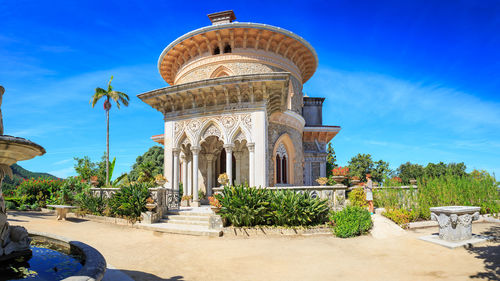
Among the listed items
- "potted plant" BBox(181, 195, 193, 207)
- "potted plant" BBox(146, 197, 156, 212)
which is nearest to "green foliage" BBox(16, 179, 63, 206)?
"potted plant" BBox(181, 195, 193, 207)

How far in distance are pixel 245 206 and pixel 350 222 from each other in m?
3.37

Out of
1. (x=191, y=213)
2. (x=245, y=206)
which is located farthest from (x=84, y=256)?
(x=191, y=213)

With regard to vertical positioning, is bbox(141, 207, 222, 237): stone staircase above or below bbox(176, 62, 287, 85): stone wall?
below

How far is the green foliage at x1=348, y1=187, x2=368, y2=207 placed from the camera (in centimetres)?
1189

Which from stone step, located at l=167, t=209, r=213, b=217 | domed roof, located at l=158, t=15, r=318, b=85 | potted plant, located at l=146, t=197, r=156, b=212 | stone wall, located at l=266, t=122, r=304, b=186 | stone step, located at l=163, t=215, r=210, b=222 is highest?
domed roof, located at l=158, t=15, r=318, b=85

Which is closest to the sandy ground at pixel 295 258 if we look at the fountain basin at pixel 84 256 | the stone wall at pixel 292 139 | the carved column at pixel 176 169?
the fountain basin at pixel 84 256

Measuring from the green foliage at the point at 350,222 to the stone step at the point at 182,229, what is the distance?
3755 mm

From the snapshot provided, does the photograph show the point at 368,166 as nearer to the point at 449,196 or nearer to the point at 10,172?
the point at 449,196

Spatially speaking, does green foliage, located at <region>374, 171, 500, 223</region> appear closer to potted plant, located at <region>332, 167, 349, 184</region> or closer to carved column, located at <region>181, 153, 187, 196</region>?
potted plant, located at <region>332, 167, 349, 184</region>

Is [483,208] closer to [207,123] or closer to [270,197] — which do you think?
[270,197]

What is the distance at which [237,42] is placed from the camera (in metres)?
17.3

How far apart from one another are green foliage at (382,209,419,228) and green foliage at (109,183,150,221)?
9.27 meters

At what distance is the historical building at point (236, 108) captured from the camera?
13.0 m

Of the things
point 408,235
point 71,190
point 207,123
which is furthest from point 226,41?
point 408,235
